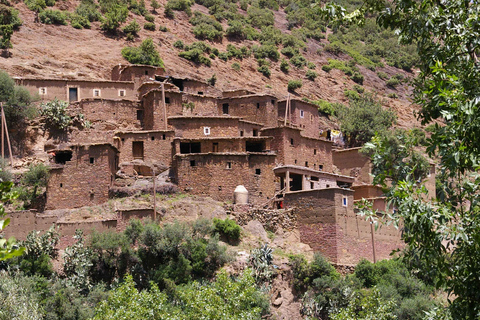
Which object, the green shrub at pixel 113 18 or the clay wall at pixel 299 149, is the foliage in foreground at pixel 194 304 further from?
the green shrub at pixel 113 18

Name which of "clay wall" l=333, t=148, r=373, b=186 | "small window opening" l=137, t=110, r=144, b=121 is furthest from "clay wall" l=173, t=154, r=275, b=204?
"clay wall" l=333, t=148, r=373, b=186

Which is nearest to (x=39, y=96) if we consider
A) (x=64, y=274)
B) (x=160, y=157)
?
(x=160, y=157)

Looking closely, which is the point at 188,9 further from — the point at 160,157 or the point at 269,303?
the point at 269,303

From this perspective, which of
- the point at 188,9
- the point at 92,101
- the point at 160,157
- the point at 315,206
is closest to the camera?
the point at 315,206

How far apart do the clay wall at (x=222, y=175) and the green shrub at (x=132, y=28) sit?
1126 inches

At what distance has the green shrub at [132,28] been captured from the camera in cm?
6378

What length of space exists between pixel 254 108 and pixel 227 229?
1290 cm

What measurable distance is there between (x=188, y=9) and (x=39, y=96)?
36.7m

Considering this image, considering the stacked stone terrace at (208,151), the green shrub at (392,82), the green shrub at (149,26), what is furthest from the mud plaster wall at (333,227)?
the green shrub at (392,82)

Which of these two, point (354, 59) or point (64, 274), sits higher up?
point (354, 59)

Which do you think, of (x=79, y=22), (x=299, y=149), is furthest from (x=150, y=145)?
(x=79, y=22)

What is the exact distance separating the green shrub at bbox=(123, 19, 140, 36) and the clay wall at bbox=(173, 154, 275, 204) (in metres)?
28.6

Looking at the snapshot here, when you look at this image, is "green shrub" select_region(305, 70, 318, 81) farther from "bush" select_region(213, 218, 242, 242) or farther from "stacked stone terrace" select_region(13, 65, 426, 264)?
"bush" select_region(213, 218, 242, 242)

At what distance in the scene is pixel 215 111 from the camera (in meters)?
45.3
